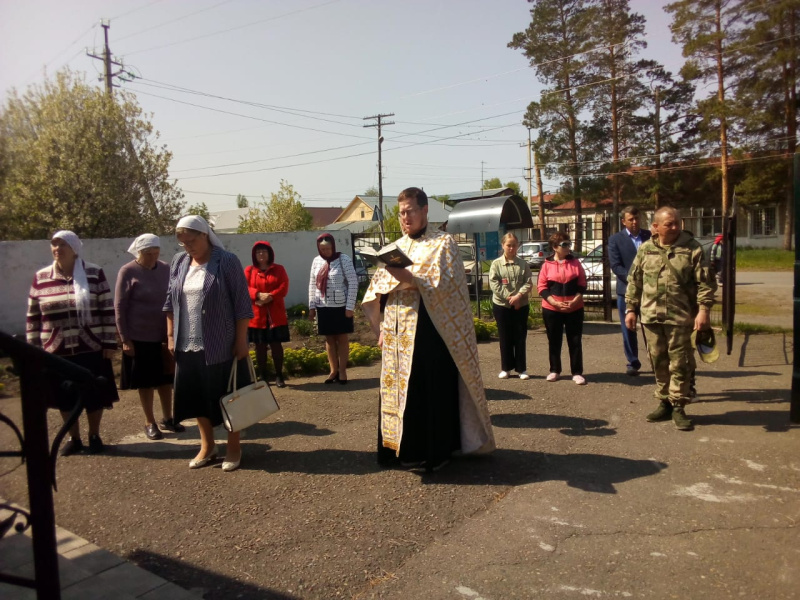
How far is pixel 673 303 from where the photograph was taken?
18.5 ft

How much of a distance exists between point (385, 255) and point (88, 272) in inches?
114

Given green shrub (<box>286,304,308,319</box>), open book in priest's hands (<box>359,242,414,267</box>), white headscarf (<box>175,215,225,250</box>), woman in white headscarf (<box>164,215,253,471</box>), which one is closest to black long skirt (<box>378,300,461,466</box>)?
open book in priest's hands (<box>359,242,414,267</box>)

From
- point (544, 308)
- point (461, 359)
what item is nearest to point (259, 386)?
point (461, 359)

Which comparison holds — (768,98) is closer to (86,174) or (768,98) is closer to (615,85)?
(615,85)

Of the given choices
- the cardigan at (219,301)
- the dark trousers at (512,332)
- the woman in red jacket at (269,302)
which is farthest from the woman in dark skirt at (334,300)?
the cardigan at (219,301)

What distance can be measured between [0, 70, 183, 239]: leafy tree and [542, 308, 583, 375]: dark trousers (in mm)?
17587

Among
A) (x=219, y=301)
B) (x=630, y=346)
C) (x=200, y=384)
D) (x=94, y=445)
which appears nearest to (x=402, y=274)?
(x=219, y=301)

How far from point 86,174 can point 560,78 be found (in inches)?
1039

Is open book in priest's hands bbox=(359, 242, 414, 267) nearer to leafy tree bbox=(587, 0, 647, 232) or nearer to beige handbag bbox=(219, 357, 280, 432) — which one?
beige handbag bbox=(219, 357, 280, 432)

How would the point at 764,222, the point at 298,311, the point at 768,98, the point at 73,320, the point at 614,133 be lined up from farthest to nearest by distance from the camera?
the point at 764,222 → the point at 614,133 → the point at 768,98 → the point at 298,311 → the point at 73,320

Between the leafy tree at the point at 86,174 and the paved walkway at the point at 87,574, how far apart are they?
1823 cm

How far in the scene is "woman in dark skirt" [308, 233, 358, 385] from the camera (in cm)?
789

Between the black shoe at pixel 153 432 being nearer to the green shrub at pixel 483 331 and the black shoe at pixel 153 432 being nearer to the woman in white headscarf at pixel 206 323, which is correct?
the woman in white headscarf at pixel 206 323

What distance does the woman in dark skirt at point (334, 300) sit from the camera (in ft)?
25.9
